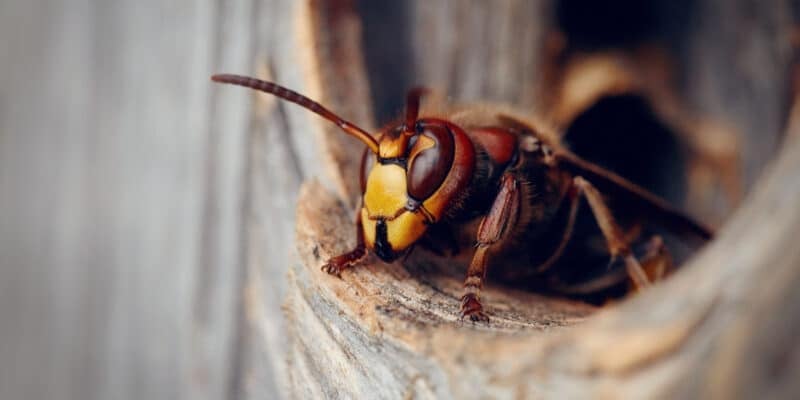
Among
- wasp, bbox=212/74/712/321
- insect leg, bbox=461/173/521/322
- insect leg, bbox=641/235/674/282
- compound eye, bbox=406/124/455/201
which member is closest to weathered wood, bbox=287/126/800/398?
wasp, bbox=212/74/712/321

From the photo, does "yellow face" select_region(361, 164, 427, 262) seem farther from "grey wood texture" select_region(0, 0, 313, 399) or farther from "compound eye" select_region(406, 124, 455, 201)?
"grey wood texture" select_region(0, 0, 313, 399)

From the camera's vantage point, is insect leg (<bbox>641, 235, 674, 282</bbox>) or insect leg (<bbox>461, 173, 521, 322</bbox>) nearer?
insect leg (<bbox>461, 173, 521, 322</bbox>)

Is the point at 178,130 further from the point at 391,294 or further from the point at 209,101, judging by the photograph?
the point at 391,294

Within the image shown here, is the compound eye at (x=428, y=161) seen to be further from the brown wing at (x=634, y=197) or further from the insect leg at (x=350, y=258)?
the brown wing at (x=634, y=197)

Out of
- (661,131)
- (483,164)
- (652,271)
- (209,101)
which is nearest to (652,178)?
(661,131)

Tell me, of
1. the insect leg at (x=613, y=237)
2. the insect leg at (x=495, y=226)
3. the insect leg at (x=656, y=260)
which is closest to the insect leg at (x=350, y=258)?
the insect leg at (x=495, y=226)
